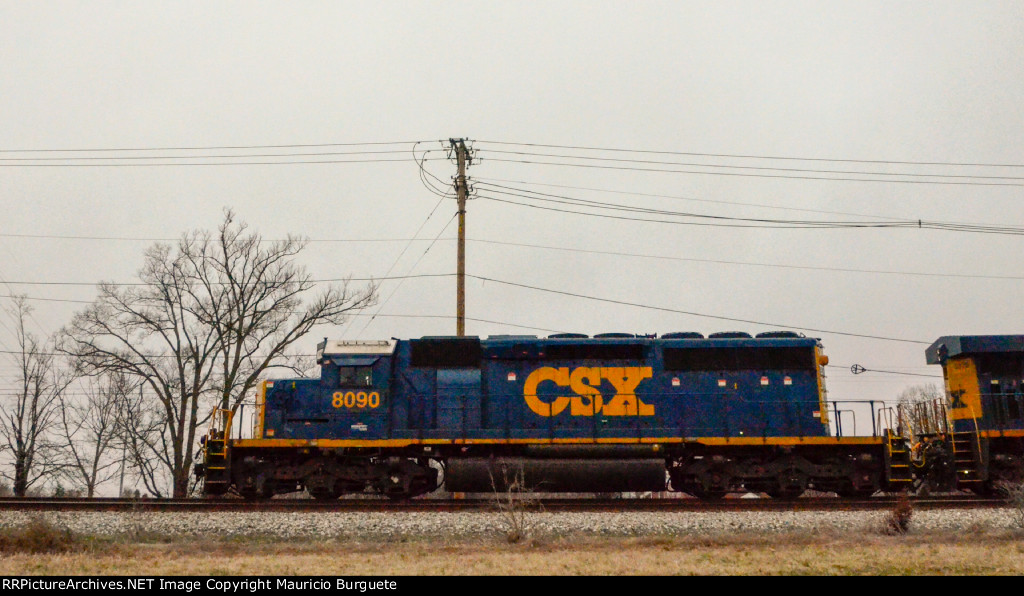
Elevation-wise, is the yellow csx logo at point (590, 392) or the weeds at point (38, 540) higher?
the yellow csx logo at point (590, 392)

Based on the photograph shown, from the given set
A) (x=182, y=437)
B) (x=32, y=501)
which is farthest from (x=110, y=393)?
(x=32, y=501)

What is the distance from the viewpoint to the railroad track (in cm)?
1420

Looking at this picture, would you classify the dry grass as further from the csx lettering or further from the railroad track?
the csx lettering

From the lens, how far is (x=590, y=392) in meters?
16.5

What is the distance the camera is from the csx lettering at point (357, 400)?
16438 mm

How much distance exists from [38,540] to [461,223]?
11.8 m

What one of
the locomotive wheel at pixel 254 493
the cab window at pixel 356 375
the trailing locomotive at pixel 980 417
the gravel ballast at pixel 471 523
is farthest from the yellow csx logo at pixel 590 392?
the trailing locomotive at pixel 980 417

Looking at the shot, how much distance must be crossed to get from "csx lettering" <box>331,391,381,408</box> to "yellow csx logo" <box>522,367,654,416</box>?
3204 millimetres

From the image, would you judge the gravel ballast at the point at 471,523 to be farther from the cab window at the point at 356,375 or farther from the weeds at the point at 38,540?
the cab window at the point at 356,375

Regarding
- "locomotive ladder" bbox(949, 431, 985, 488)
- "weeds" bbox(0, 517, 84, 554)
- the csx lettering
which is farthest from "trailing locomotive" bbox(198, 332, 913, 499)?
"weeds" bbox(0, 517, 84, 554)

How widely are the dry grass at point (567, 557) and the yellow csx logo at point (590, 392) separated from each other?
5320mm

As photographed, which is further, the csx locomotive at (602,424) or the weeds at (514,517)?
the csx locomotive at (602,424)

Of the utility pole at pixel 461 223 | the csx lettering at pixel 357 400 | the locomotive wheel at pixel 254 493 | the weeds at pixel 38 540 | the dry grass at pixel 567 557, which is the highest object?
the utility pole at pixel 461 223

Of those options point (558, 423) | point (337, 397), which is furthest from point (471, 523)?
point (337, 397)
